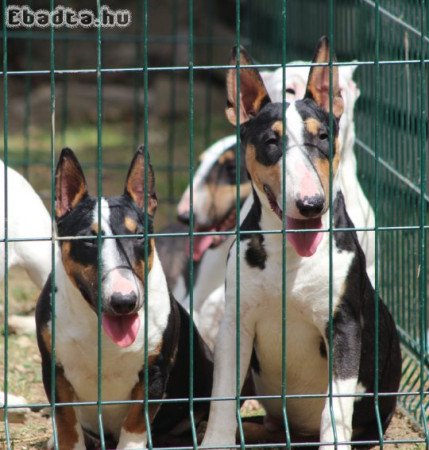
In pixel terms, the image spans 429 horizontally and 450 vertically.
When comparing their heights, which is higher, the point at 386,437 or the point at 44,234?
the point at 44,234

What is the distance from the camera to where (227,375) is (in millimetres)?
4426

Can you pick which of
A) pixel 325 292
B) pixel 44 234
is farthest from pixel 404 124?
pixel 44 234

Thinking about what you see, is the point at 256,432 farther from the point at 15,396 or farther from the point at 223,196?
the point at 223,196

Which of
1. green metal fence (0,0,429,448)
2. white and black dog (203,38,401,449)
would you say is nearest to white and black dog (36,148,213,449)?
green metal fence (0,0,429,448)

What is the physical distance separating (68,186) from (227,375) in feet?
3.23

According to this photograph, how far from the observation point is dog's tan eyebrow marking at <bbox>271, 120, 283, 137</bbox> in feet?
14.0

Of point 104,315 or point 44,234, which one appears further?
point 44,234

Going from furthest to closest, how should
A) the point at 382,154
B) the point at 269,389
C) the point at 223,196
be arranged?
the point at 223,196 < the point at 382,154 < the point at 269,389

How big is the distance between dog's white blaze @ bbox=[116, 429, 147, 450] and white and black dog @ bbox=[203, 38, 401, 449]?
0.86ft

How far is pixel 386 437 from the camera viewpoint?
16.2ft

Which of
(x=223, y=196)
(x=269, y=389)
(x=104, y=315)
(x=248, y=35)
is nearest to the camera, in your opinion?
(x=104, y=315)

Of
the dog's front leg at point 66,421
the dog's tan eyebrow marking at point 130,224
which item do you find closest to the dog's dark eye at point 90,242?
the dog's tan eyebrow marking at point 130,224

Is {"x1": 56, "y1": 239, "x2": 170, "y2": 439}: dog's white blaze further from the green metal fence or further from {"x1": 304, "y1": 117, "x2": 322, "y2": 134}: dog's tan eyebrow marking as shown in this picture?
{"x1": 304, "y1": 117, "x2": 322, "y2": 134}: dog's tan eyebrow marking

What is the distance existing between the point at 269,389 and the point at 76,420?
85 cm
